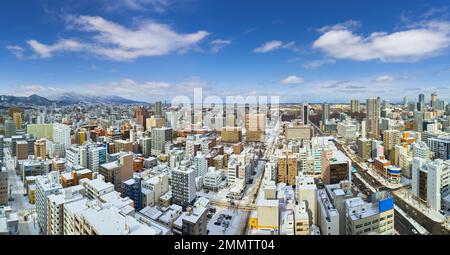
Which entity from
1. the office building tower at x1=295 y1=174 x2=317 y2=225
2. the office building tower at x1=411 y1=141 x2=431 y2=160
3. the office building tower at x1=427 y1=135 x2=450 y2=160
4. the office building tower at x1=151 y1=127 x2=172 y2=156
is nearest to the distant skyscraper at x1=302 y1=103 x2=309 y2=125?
the office building tower at x1=411 y1=141 x2=431 y2=160

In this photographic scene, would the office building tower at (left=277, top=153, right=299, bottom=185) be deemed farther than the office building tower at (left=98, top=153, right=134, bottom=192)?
Yes

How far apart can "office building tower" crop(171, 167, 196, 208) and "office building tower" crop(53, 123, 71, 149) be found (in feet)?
12.9

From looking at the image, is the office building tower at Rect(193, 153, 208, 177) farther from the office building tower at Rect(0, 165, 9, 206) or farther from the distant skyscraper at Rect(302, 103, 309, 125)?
the office building tower at Rect(0, 165, 9, 206)

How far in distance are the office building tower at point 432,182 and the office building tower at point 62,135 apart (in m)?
7.51

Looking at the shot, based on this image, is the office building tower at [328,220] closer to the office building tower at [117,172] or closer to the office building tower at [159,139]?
the office building tower at [117,172]

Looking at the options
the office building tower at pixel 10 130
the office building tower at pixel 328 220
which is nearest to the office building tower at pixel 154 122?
the office building tower at pixel 10 130

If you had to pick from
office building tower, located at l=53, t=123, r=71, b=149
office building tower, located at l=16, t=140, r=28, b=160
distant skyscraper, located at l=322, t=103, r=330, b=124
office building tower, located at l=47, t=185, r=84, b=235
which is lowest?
office building tower, located at l=47, t=185, r=84, b=235

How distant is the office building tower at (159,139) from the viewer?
7477 millimetres

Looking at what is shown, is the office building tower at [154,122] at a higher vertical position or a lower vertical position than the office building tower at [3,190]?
higher

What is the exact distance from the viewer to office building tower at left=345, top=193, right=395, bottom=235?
237 centimetres

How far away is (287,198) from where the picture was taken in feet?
11.6
